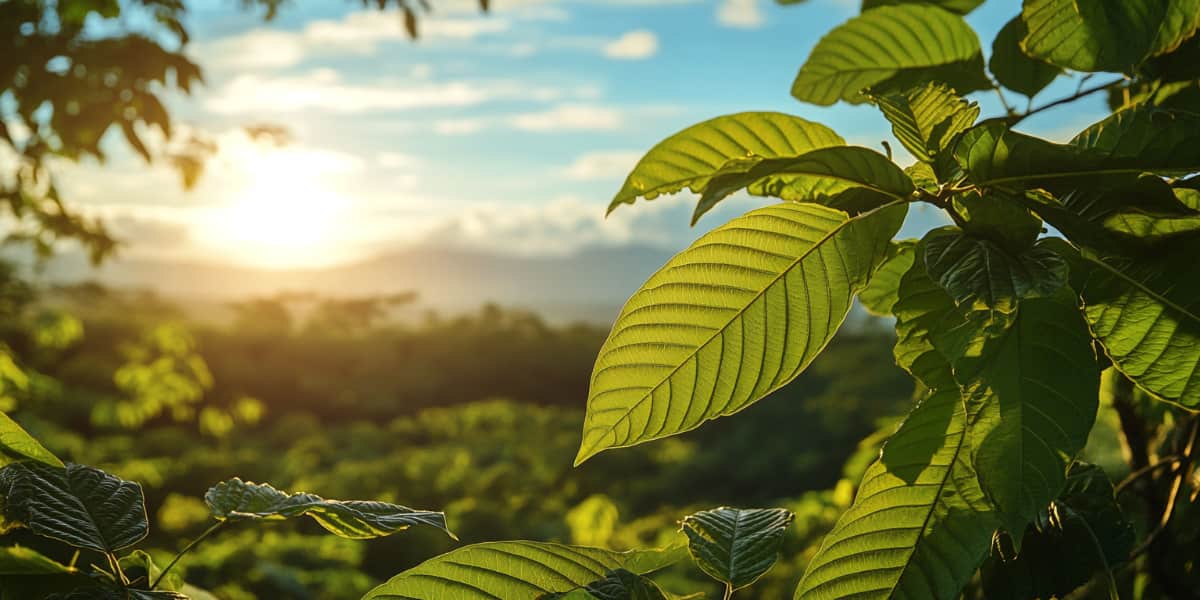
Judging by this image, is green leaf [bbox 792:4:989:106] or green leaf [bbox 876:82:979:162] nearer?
green leaf [bbox 876:82:979:162]

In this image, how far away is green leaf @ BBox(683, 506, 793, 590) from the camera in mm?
483

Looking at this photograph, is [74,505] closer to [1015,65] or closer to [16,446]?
[16,446]

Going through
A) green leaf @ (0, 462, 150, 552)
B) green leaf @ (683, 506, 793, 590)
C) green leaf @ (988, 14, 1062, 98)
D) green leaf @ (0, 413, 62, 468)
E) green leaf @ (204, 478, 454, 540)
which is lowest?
green leaf @ (683, 506, 793, 590)

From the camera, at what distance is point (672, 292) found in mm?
434

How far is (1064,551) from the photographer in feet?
1.66

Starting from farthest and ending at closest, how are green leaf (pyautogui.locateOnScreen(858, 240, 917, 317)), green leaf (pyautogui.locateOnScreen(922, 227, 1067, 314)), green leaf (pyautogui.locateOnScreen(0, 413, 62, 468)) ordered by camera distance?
green leaf (pyautogui.locateOnScreen(858, 240, 917, 317)) → green leaf (pyautogui.locateOnScreen(0, 413, 62, 468)) → green leaf (pyautogui.locateOnScreen(922, 227, 1067, 314))

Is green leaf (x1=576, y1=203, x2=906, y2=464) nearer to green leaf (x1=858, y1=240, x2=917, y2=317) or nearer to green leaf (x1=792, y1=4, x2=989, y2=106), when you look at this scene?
green leaf (x1=858, y1=240, x2=917, y2=317)

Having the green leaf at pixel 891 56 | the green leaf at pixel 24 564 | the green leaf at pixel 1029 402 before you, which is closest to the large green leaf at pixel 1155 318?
the green leaf at pixel 1029 402

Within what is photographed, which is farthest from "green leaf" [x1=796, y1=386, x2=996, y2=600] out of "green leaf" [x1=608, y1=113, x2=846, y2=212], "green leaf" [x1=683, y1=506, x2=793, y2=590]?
"green leaf" [x1=608, y1=113, x2=846, y2=212]

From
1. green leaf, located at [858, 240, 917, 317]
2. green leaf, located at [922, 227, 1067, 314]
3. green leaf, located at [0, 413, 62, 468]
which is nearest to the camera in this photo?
green leaf, located at [922, 227, 1067, 314]

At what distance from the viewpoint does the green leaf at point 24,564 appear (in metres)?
0.38

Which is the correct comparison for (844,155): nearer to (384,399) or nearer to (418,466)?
(418,466)

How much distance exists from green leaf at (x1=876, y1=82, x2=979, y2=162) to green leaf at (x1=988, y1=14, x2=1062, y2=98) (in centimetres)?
26

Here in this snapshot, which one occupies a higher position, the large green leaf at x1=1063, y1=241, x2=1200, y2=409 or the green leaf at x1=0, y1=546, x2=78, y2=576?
the large green leaf at x1=1063, y1=241, x2=1200, y2=409
